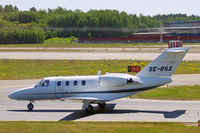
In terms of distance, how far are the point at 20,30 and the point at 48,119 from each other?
249ft

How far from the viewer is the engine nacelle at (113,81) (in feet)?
80.1

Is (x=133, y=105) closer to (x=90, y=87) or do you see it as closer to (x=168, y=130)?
(x=90, y=87)

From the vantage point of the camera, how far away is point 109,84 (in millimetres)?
24750

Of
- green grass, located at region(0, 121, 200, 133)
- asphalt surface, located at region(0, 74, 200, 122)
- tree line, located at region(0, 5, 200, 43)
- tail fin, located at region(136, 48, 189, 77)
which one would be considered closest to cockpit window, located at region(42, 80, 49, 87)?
asphalt surface, located at region(0, 74, 200, 122)

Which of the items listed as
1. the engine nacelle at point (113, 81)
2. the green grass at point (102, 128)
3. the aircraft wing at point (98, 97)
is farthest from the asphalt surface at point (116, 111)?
the engine nacelle at point (113, 81)

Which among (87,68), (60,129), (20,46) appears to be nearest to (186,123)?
(60,129)

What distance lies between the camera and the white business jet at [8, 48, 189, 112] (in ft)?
78.7

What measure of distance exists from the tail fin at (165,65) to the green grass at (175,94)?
6537 millimetres

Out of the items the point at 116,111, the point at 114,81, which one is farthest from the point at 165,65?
the point at 116,111

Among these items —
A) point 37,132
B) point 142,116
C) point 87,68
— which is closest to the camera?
point 37,132

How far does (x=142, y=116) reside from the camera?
915 inches

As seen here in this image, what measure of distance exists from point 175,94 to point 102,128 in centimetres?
1356

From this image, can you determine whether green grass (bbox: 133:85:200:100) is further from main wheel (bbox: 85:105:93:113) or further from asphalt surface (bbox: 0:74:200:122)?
main wheel (bbox: 85:105:93:113)

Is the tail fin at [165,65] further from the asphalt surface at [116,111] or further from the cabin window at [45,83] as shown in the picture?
the cabin window at [45,83]
